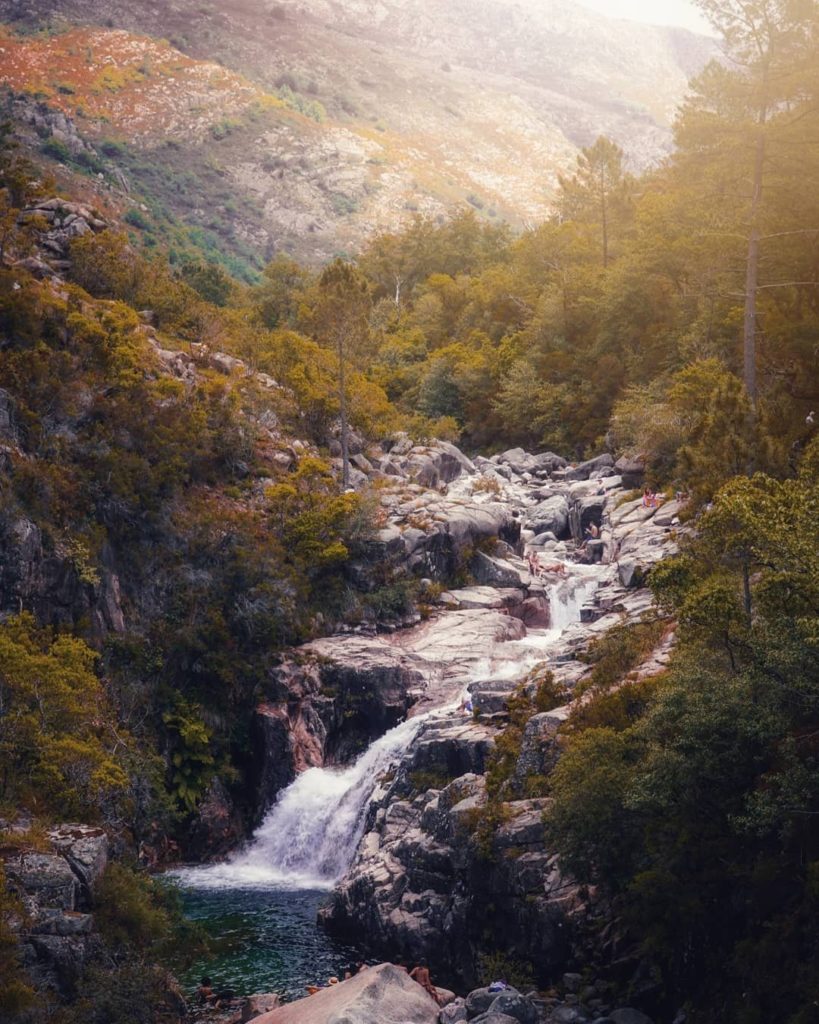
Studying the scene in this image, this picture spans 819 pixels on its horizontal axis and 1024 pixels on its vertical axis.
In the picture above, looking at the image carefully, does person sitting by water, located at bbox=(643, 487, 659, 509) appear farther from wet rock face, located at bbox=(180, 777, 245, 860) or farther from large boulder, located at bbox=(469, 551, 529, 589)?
wet rock face, located at bbox=(180, 777, 245, 860)

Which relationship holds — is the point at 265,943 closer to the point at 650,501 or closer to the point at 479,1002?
the point at 479,1002

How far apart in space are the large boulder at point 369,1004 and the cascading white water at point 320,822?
37.4 ft

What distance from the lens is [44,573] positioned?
126 feet

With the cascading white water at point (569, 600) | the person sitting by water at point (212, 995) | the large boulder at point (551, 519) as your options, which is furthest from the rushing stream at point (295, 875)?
the large boulder at point (551, 519)

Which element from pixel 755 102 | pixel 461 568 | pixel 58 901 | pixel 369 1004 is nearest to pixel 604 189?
pixel 755 102

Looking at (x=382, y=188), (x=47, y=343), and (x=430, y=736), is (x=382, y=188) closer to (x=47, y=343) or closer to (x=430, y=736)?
(x=47, y=343)

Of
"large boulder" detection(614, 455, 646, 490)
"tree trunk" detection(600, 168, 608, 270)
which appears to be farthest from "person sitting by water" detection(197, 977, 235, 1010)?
"tree trunk" detection(600, 168, 608, 270)

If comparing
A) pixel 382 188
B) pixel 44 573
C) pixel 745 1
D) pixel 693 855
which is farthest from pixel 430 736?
pixel 382 188

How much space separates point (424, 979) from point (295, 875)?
12.0 metres

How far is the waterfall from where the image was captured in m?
35.5

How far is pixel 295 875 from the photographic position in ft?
118

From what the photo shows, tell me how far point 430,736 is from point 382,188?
138915mm

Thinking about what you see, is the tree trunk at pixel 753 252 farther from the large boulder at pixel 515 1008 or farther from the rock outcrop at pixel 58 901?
the rock outcrop at pixel 58 901

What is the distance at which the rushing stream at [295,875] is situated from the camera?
28078 mm
